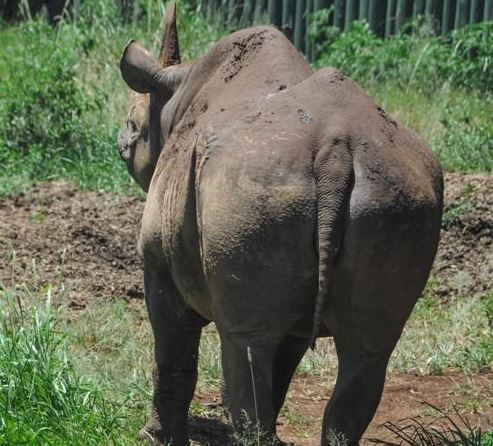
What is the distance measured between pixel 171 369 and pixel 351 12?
929 centimetres

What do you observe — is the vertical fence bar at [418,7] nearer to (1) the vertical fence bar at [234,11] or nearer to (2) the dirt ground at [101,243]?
(1) the vertical fence bar at [234,11]

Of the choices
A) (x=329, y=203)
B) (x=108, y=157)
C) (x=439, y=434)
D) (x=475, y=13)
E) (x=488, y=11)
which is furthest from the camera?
(x=475, y=13)

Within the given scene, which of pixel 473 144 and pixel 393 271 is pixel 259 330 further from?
pixel 473 144

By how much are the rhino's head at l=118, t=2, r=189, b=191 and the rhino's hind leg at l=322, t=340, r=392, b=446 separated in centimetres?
193

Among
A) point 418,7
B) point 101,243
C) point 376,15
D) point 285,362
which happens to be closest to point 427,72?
point 418,7

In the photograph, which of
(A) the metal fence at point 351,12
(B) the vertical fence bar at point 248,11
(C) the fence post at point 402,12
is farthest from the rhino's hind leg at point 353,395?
(B) the vertical fence bar at point 248,11

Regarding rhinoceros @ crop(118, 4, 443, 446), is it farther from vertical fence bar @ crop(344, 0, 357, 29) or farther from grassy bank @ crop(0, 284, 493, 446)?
vertical fence bar @ crop(344, 0, 357, 29)

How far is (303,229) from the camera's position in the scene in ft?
17.0

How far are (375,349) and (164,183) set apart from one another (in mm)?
1401

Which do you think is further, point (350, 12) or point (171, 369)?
point (350, 12)

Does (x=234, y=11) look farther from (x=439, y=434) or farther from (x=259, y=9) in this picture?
(x=439, y=434)

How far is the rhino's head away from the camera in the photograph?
23.2ft

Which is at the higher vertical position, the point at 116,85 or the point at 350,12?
the point at 350,12

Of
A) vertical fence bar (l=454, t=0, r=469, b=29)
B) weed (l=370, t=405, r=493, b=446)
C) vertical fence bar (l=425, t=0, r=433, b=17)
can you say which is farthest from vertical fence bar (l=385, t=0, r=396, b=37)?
weed (l=370, t=405, r=493, b=446)
